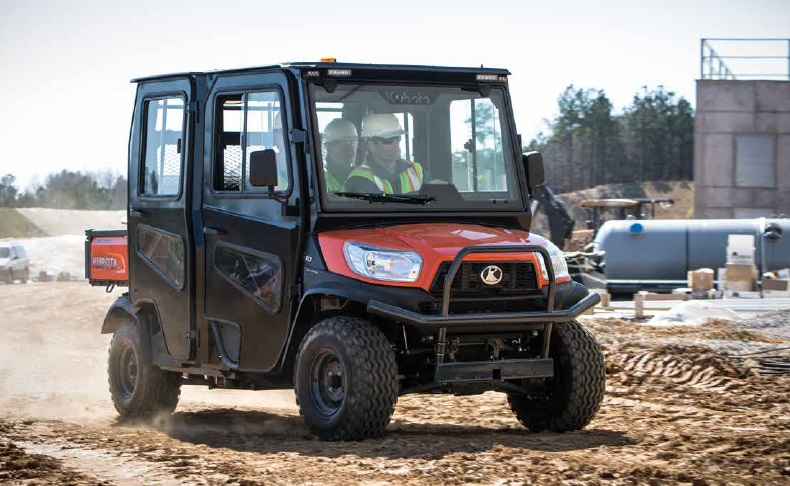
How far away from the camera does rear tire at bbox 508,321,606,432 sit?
879 cm

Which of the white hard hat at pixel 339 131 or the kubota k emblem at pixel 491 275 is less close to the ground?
the white hard hat at pixel 339 131

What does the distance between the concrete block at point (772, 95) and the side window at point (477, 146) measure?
140 ft

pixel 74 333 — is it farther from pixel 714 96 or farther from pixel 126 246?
pixel 714 96

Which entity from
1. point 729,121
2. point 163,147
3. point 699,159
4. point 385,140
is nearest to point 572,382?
point 385,140

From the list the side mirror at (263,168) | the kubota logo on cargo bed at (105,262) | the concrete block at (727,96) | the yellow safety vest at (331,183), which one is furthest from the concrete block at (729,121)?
the side mirror at (263,168)

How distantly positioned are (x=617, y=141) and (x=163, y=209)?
8082cm

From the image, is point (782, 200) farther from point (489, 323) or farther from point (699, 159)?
point (489, 323)

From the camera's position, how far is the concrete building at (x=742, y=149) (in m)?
49.6

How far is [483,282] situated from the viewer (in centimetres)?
823

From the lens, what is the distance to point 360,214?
8.58 m

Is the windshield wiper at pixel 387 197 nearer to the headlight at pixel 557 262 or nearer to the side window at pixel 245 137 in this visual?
the side window at pixel 245 137

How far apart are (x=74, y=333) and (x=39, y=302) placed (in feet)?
18.5

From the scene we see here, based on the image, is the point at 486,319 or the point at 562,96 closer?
the point at 486,319

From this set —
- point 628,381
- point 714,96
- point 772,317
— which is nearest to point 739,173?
point 714,96
